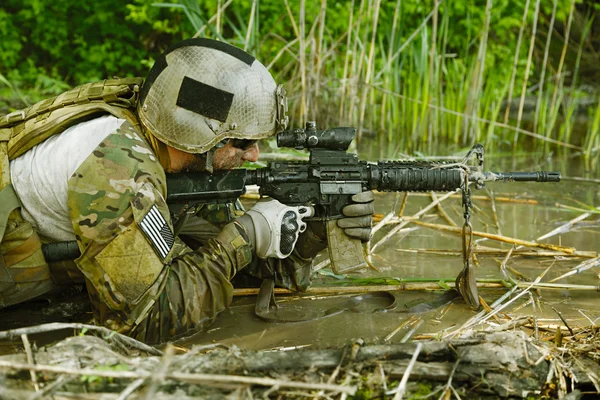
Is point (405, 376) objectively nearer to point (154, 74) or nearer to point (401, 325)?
point (401, 325)

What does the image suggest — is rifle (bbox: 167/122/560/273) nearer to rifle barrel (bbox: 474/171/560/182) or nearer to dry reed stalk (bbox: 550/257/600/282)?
rifle barrel (bbox: 474/171/560/182)

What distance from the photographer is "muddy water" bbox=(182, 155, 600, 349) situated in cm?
317

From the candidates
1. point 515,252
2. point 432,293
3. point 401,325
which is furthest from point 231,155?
point 515,252

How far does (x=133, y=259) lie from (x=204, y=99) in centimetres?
80

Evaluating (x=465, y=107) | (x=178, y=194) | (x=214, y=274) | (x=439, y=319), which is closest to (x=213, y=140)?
(x=178, y=194)

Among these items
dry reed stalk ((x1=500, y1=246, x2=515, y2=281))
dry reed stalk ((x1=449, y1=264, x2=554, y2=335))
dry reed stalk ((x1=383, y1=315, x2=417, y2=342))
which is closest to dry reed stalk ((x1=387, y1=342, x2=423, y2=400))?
dry reed stalk ((x1=449, y1=264, x2=554, y2=335))

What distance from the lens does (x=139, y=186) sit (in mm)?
2775

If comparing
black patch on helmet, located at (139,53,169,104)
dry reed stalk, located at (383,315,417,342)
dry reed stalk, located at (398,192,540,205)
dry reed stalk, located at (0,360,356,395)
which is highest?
black patch on helmet, located at (139,53,169,104)

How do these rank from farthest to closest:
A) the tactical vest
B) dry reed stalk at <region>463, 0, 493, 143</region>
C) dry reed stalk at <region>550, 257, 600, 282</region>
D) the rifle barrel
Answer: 1. dry reed stalk at <region>463, 0, 493, 143</region>
2. dry reed stalk at <region>550, 257, 600, 282</region>
3. the rifle barrel
4. the tactical vest

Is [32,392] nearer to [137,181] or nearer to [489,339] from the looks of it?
[137,181]

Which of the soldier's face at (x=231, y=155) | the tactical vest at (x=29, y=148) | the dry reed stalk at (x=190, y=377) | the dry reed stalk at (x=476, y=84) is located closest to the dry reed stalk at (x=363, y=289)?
the soldier's face at (x=231, y=155)

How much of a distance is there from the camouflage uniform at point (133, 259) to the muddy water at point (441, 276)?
0.63 ft

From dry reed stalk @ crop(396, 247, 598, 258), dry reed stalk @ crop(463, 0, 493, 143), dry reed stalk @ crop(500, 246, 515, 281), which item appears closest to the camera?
dry reed stalk @ crop(500, 246, 515, 281)

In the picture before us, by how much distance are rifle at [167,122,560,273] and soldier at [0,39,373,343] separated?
116 millimetres
